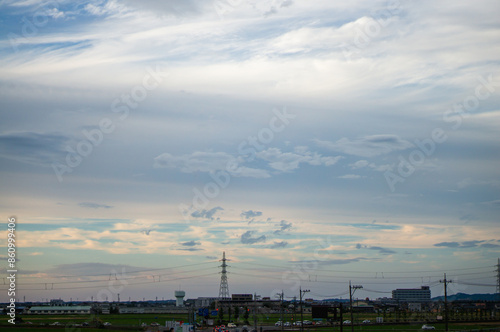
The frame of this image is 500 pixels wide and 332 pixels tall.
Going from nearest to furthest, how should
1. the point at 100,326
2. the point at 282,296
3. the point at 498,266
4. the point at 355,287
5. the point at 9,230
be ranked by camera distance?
the point at 9,230 → the point at 355,287 → the point at 100,326 → the point at 282,296 → the point at 498,266

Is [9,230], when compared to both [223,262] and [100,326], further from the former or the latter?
[223,262]

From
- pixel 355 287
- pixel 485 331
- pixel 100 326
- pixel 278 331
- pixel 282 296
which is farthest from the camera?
pixel 282 296

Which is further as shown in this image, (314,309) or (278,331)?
(278,331)

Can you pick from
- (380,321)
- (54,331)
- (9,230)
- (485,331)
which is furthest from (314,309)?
(380,321)

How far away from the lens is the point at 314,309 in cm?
9431

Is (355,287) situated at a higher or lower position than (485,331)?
higher

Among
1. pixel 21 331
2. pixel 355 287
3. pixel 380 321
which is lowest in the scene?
pixel 380 321

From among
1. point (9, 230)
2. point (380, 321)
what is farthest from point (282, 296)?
point (9, 230)

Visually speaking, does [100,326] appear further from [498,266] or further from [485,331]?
[498,266]

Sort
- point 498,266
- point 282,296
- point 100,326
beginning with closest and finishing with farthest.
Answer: point 100,326, point 282,296, point 498,266

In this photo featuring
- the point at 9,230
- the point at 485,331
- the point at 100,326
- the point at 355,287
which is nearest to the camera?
the point at 9,230

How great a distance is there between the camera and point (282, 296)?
14700 cm

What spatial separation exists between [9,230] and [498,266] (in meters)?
178

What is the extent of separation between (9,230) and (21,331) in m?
52.3
